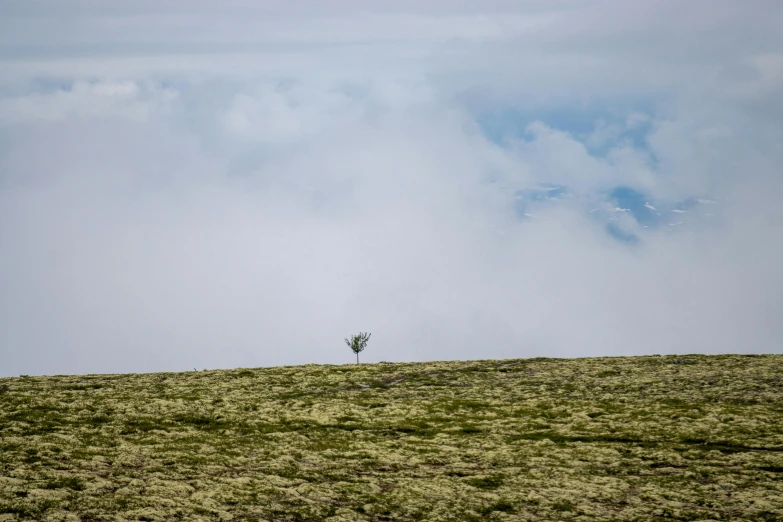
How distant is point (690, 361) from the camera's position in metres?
60.8

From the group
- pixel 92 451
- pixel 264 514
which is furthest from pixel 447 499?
pixel 92 451

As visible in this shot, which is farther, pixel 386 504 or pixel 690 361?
pixel 690 361

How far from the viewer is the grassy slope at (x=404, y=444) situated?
31.8 metres

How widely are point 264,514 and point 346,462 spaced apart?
7.44m

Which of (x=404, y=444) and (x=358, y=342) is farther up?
(x=358, y=342)

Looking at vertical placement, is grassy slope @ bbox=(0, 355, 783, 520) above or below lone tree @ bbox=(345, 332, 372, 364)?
below

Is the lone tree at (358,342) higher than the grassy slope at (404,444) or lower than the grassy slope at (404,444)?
higher

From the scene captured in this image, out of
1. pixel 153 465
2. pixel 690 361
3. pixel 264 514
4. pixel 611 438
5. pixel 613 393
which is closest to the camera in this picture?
pixel 264 514

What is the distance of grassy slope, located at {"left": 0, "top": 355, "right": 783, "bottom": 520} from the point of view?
31781 millimetres

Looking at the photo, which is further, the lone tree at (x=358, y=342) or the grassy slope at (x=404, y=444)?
the lone tree at (x=358, y=342)

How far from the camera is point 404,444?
41.0 meters

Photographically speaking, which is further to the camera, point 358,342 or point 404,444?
point 358,342

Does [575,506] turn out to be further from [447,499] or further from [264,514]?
[264,514]

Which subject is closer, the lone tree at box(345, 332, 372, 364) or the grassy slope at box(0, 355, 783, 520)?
the grassy slope at box(0, 355, 783, 520)
